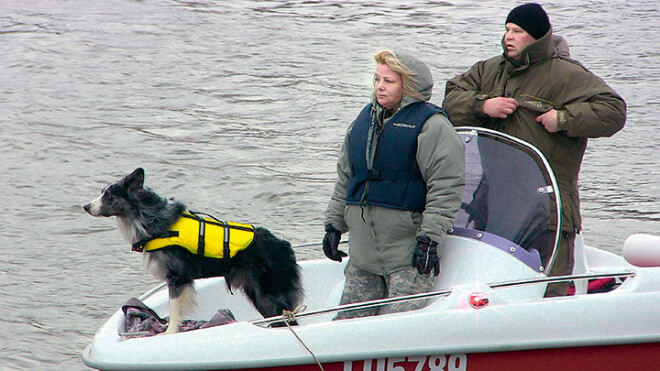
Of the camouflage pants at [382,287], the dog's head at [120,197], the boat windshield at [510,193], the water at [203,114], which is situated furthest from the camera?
the water at [203,114]

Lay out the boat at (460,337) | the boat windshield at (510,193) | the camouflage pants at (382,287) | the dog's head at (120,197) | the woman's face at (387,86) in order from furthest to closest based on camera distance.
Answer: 1. the dog's head at (120,197)
2. the boat windshield at (510,193)
3. the camouflage pants at (382,287)
4. the woman's face at (387,86)
5. the boat at (460,337)

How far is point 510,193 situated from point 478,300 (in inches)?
27.7

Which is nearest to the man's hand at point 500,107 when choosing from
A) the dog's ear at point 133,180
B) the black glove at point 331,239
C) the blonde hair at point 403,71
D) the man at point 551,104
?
the man at point 551,104

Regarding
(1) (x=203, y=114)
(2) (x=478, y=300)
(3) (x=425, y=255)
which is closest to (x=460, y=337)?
(2) (x=478, y=300)

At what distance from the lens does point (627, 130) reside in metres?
11.9

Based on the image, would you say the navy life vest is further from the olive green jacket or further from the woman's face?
the olive green jacket

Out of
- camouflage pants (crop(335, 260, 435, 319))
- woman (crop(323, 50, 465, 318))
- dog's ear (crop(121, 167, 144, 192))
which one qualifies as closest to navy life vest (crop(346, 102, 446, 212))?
woman (crop(323, 50, 465, 318))

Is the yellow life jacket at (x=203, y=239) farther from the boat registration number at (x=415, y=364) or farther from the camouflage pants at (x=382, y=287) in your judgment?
the boat registration number at (x=415, y=364)

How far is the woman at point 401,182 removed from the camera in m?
4.20

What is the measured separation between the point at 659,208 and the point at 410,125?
19.4ft

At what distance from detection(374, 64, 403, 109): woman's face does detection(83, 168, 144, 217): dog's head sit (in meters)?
1.33

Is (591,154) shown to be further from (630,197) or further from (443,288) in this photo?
(443,288)

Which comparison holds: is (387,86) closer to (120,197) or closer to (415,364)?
(415,364)

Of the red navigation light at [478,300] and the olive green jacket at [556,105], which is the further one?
the olive green jacket at [556,105]
